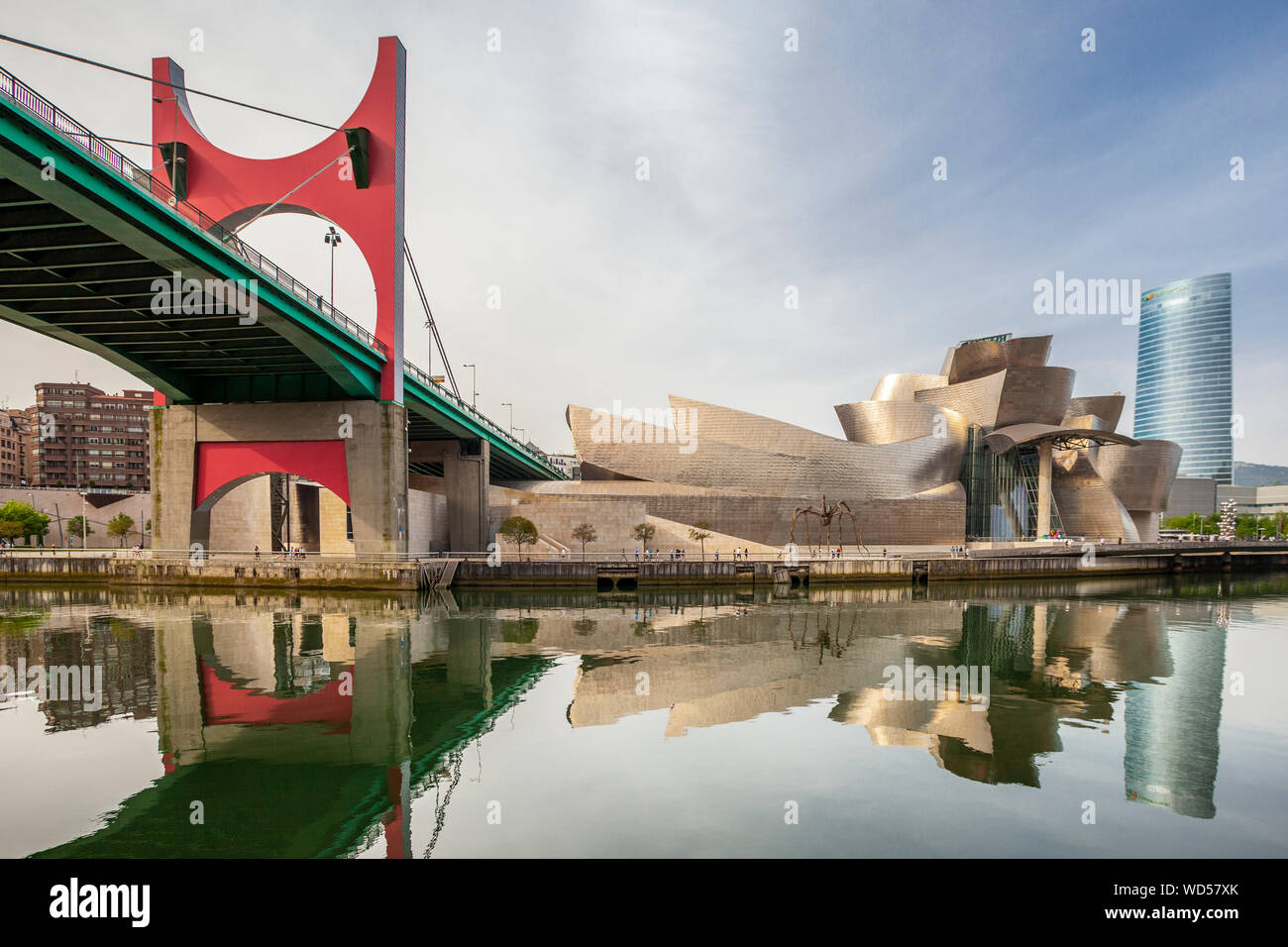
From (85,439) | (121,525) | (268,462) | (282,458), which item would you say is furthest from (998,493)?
(85,439)

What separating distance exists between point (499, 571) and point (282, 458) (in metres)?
10.0

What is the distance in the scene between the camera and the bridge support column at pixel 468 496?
3825 cm

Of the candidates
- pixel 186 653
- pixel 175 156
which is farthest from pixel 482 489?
pixel 186 653

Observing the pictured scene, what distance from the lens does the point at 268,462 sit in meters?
29.0

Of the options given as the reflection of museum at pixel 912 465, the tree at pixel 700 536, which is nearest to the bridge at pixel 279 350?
the reflection of museum at pixel 912 465

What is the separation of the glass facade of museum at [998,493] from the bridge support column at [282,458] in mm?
41768

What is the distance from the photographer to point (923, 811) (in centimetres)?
716

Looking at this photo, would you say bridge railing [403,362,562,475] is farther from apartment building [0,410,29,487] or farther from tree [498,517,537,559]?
apartment building [0,410,29,487]

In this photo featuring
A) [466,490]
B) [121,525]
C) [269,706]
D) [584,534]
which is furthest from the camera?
[121,525]

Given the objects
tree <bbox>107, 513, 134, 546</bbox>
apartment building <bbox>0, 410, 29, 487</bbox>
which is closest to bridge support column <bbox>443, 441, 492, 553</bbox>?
tree <bbox>107, 513, 134, 546</bbox>

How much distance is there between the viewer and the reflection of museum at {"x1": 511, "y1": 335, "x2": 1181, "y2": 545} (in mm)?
45188

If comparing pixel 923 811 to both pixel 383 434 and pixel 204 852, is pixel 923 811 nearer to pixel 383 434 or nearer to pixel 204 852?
pixel 204 852

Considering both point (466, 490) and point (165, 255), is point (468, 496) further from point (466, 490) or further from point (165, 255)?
point (165, 255)
